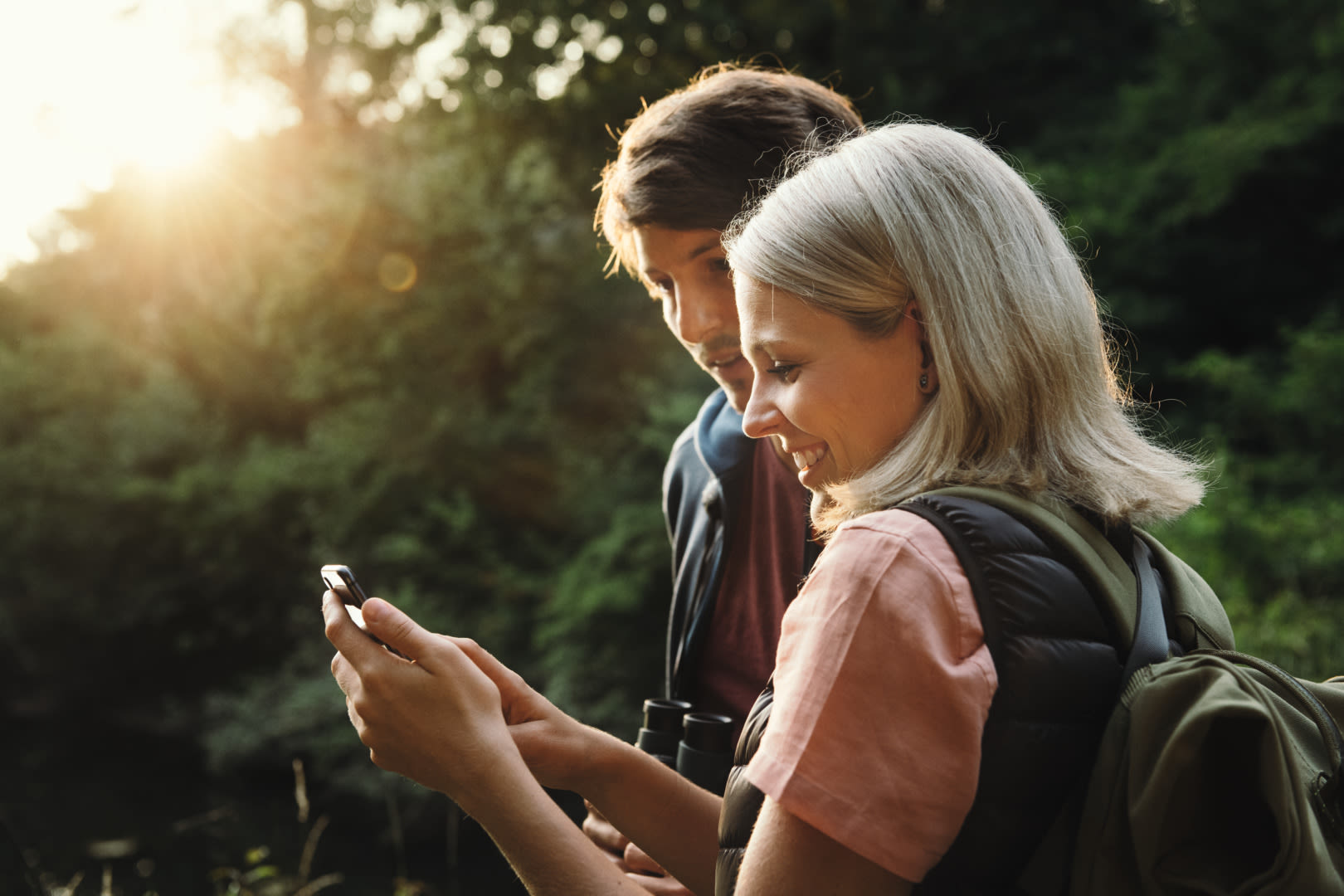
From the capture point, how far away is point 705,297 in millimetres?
1997

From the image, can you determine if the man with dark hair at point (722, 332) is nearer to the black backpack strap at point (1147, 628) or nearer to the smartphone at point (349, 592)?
the smartphone at point (349, 592)

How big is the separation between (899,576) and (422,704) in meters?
0.62

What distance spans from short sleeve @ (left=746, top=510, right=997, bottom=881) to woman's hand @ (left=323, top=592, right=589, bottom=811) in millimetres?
422

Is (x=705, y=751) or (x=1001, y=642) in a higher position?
(x=1001, y=642)

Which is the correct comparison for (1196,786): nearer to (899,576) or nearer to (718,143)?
(899,576)

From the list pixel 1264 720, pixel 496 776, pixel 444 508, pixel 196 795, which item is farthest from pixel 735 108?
pixel 196 795

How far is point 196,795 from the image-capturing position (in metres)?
12.1

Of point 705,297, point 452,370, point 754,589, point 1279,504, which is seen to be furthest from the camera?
point 452,370

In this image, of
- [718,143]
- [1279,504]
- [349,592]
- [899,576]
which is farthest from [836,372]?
[1279,504]

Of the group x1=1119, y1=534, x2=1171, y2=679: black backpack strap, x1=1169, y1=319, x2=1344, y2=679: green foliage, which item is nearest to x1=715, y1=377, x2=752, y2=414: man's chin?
x1=1119, y1=534, x2=1171, y2=679: black backpack strap

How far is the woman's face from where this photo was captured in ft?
3.90

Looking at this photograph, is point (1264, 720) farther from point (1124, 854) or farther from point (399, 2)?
point (399, 2)

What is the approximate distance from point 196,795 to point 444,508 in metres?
4.46

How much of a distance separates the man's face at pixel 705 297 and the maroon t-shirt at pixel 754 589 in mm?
159
